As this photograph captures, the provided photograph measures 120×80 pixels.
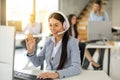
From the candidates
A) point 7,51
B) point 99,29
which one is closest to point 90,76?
point 7,51

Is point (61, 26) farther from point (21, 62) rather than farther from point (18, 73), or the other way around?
point (21, 62)

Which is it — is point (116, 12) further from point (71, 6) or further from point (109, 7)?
point (71, 6)

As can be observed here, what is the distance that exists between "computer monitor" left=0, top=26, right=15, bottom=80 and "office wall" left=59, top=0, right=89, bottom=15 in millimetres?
7154

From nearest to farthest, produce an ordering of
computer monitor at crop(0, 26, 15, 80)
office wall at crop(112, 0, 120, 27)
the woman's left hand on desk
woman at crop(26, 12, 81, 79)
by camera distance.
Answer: computer monitor at crop(0, 26, 15, 80), the woman's left hand on desk, woman at crop(26, 12, 81, 79), office wall at crop(112, 0, 120, 27)

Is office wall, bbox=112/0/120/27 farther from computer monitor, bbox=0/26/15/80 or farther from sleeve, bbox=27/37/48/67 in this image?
computer monitor, bbox=0/26/15/80

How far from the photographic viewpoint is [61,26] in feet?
5.68

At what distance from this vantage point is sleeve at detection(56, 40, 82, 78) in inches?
60.9

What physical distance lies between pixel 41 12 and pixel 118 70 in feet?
15.1

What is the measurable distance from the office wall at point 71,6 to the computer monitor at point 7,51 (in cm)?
715

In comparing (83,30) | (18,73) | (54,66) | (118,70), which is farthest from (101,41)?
(83,30)

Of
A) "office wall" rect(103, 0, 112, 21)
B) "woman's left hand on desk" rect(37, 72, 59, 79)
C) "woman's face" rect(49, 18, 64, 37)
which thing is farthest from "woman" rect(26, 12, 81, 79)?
"office wall" rect(103, 0, 112, 21)

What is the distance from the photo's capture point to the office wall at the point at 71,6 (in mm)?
8461

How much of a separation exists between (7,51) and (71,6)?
7.55 meters

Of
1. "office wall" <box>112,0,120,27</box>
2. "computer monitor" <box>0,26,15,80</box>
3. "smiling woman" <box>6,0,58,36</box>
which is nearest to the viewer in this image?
"computer monitor" <box>0,26,15,80</box>
